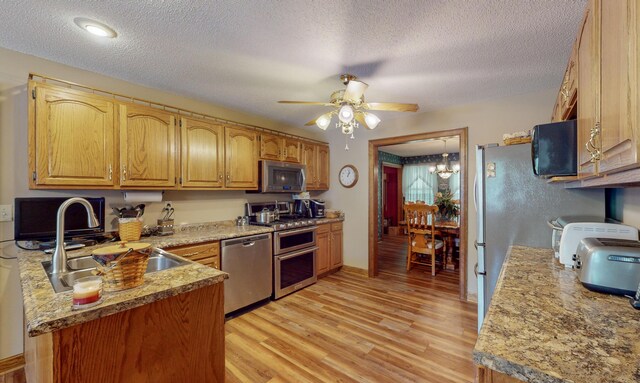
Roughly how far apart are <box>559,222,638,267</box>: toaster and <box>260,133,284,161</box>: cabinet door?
2.93m

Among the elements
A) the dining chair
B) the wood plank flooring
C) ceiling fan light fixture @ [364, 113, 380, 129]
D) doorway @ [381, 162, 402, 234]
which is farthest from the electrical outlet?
doorway @ [381, 162, 402, 234]

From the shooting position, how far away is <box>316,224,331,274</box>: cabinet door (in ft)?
12.2

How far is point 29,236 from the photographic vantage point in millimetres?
1862

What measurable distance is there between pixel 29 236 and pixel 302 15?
2.42m

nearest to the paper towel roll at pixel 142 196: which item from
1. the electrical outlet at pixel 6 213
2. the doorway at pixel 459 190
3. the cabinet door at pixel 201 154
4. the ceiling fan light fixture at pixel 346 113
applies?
the cabinet door at pixel 201 154

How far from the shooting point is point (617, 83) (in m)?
0.72

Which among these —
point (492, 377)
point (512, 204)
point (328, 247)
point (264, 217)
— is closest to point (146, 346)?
point (492, 377)

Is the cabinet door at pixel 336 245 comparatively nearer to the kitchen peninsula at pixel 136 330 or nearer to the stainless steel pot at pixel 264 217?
the stainless steel pot at pixel 264 217

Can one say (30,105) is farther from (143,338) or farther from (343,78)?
(343,78)

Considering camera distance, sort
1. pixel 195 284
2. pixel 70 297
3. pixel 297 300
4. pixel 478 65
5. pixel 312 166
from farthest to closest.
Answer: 1. pixel 312 166
2. pixel 297 300
3. pixel 478 65
4. pixel 195 284
5. pixel 70 297

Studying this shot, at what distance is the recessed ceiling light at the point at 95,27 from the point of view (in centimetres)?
157

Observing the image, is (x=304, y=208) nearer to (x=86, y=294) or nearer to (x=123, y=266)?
(x=123, y=266)

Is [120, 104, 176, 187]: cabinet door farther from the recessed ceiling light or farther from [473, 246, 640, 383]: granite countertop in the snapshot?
[473, 246, 640, 383]: granite countertop

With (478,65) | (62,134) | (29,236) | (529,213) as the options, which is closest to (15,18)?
(62,134)
